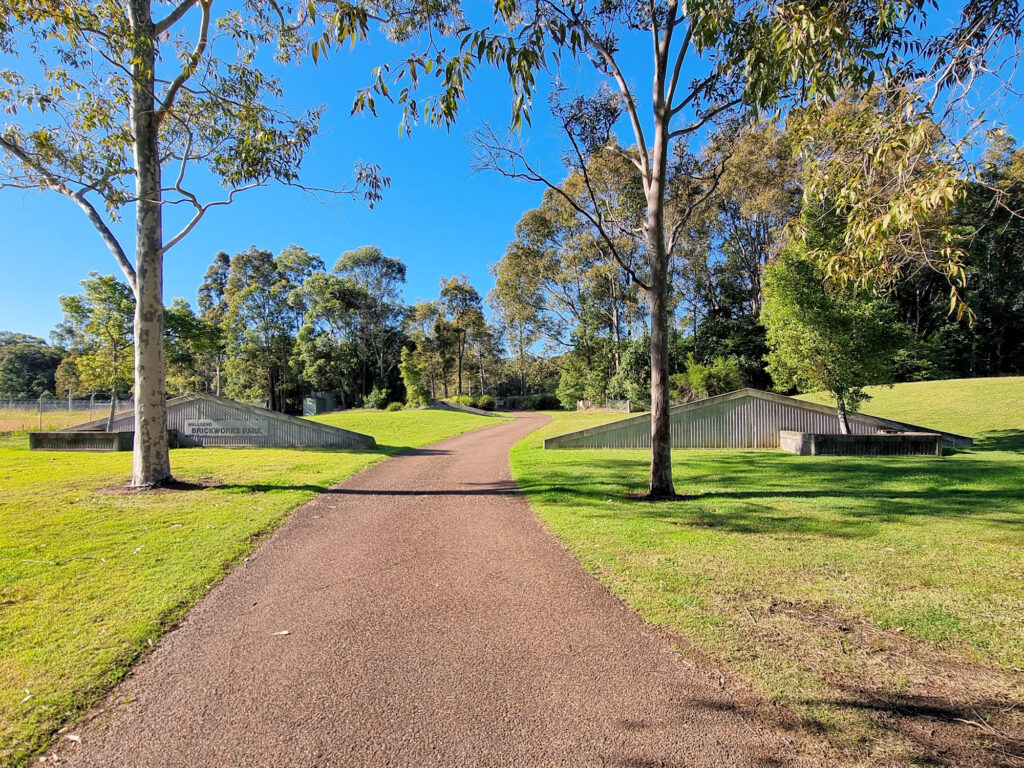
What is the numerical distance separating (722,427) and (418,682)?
15.0 metres

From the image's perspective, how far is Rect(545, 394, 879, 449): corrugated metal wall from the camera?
1585 centimetres

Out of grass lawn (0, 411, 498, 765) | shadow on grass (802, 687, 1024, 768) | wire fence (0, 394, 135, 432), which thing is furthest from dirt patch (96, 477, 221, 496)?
wire fence (0, 394, 135, 432)

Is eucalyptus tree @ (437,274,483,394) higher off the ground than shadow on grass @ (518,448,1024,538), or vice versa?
eucalyptus tree @ (437,274,483,394)

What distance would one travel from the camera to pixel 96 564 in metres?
4.84

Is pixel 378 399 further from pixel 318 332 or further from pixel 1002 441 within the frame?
pixel 1002 441

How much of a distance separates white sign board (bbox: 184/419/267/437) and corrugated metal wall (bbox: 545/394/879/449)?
10092 millimetres

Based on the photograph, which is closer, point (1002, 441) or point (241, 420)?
point (1002, 441)

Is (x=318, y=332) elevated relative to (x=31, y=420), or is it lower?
elevated

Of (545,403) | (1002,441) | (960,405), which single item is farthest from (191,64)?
(545,403)

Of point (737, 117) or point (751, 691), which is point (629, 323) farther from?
point (751, 691)

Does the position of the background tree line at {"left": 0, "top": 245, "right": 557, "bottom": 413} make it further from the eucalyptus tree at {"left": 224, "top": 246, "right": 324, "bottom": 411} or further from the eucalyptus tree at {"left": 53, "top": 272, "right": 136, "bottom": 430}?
the eucalyptus tree at {"left": 53, "top": 272, "right": 136, "bottom": 430}

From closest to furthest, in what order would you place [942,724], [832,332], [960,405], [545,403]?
1. [942,724]
2. [832,332]
3. [960,405]
4. [545,403]

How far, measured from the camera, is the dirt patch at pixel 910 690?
2260mm

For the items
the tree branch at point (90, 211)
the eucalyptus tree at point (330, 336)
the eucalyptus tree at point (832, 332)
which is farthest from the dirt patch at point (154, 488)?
the eucalyptus tree at point (330, 336)
